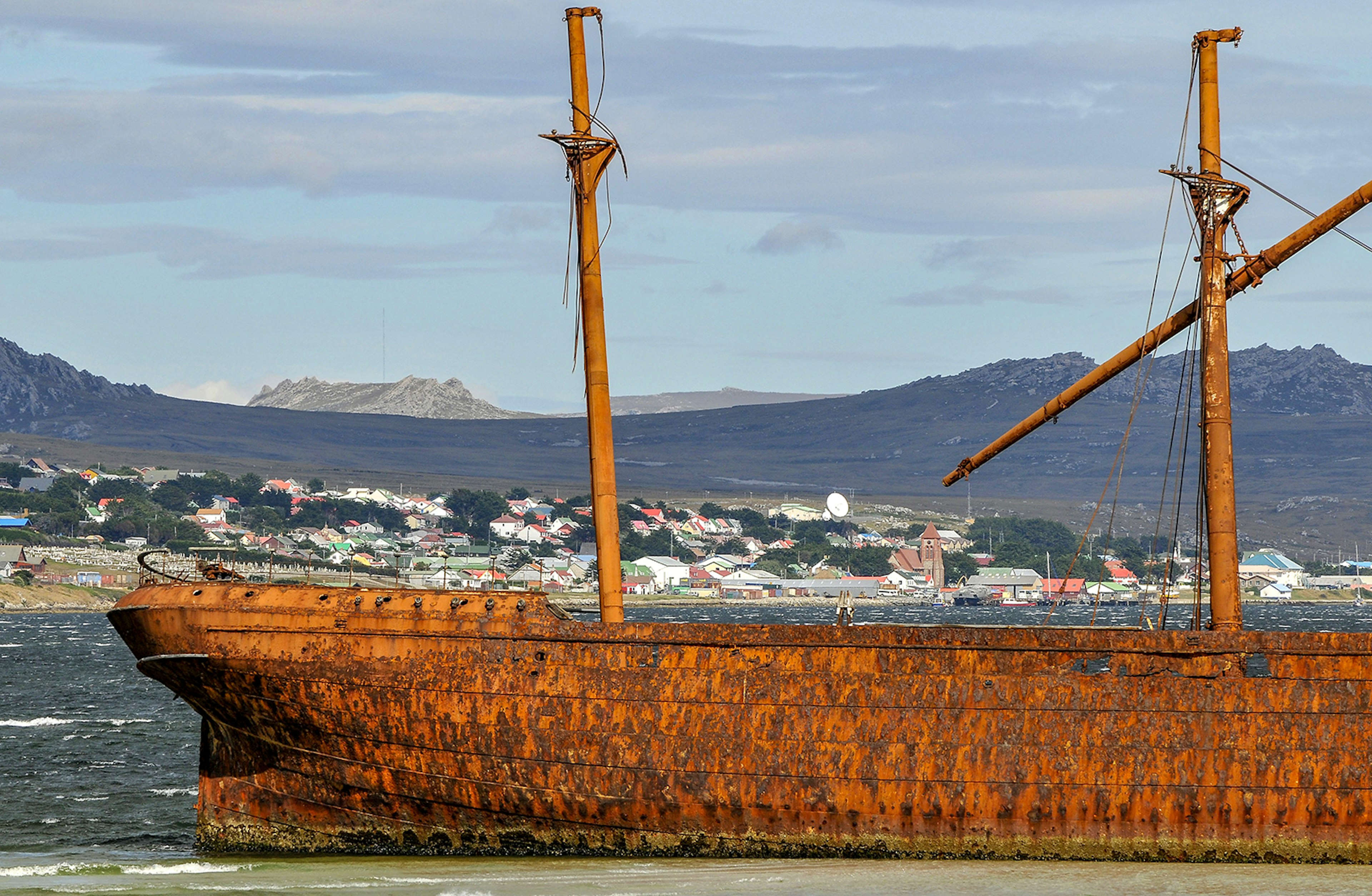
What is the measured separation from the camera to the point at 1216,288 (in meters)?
24.1

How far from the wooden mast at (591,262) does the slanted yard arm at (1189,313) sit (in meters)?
5.59

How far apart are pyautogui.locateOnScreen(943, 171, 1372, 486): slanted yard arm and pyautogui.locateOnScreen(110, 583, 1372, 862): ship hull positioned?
383 centimetres

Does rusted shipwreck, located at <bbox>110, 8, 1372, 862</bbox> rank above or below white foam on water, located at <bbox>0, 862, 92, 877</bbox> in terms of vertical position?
above

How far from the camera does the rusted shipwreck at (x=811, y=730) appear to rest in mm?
21484

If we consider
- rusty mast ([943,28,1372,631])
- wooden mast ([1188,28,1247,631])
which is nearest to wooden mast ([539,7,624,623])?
rusty mast ([943,28,1372,631])

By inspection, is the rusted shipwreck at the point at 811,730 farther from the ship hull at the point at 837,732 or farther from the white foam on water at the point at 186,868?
the white foam on water at the point at 186,868

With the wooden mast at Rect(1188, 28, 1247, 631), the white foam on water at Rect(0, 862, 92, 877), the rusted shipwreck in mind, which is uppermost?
the wooden mast at Rect(1188, 28, 1247, 631)

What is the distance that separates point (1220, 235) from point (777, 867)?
11684 mm

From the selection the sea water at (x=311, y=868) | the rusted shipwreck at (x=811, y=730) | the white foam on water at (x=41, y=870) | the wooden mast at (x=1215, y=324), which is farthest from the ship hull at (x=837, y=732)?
the white foam on water at (x=41, y=870)

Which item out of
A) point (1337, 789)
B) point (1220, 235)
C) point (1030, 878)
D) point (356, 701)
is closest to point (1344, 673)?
point (1337, 789)

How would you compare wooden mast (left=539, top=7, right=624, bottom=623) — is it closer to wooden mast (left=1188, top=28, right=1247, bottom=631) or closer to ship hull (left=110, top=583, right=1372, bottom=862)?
ship hull (left=110, top=583, right=1372, bottom=862)

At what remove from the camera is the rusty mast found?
23.7 m

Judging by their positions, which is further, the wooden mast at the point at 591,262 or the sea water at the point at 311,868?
the wooden mast at the point at 591,262

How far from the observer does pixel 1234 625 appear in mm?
22641
